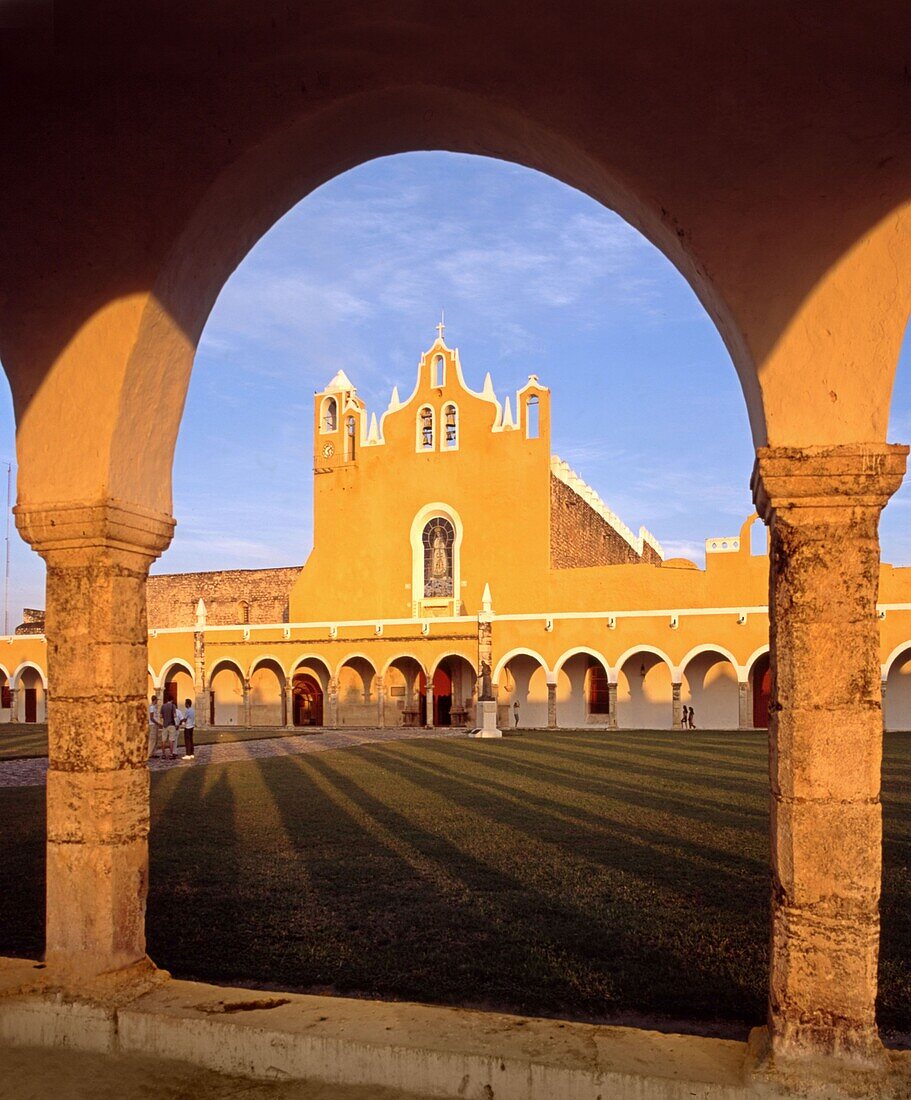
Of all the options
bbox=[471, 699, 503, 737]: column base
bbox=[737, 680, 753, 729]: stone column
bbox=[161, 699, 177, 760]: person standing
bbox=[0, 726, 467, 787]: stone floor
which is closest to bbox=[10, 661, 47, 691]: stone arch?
bbox=[0, 726, 467, 787]: stone floor

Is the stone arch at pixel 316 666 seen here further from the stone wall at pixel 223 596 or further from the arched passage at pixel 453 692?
the stone wall at pixel 223 596

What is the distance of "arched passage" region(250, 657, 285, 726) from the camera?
29375mm

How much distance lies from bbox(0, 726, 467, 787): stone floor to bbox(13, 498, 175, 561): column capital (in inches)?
356

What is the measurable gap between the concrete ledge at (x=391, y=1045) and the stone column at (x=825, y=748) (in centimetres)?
23

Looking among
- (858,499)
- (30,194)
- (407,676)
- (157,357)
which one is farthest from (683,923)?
(407,676)

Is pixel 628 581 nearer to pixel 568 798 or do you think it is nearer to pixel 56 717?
pixel 568 798

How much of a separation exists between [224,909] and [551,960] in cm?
192

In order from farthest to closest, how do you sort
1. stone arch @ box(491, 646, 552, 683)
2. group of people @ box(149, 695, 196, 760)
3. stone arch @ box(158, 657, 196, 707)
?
stone arch @ box(158, 657, 196, 707)
stone arch @ box(491, 646, 552, 683)
group of people @ box(149, 695, 196, 760)

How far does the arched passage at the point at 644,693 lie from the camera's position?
24.7m

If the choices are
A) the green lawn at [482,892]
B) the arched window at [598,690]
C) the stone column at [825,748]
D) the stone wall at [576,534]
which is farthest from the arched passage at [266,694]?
the stone column at [825,748]

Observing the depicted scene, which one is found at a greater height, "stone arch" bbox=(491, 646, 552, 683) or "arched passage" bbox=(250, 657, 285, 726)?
"stone arch" bbox=(491, 646, 552, 683)

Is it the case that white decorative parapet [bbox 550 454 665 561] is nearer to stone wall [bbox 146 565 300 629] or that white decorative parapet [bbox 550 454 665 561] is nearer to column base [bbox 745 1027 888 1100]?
stone wall [bbox 146 565 300 629]

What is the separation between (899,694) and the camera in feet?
74.8

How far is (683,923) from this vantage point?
507cm
